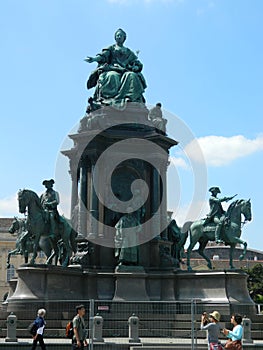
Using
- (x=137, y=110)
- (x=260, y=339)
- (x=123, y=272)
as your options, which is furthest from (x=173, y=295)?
(x=137, y=110)

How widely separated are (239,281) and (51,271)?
307 inches

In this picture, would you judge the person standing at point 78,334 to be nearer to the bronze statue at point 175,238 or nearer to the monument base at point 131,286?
the monument base at point 131,286

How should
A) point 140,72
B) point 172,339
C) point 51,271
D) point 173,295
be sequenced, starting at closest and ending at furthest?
point 172,339 < point 51,271 < point 173,295 < point 140,72

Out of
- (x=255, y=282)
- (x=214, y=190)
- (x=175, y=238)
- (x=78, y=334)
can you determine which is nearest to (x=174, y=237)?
(x=175, y=238)

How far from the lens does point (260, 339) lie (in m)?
25.1

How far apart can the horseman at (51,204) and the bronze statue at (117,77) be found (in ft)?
16.9

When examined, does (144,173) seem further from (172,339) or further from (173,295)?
(172,339)

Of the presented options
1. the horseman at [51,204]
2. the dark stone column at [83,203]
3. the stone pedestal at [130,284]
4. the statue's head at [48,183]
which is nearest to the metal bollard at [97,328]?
the stone pedestal at [130,284]

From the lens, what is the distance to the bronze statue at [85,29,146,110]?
33.2 m

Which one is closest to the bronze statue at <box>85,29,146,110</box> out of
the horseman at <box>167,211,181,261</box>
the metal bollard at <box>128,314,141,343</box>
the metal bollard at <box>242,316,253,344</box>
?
the horseman at <box>167,211,181,261</box>

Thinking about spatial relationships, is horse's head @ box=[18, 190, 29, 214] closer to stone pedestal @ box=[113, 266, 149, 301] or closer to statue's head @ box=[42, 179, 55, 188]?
statue's head @ box=[42, 179, 55, 188]

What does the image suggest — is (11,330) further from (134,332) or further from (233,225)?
(233,225)

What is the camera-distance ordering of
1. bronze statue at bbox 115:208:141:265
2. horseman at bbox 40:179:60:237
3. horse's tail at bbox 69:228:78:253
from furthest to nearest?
horse's tail at bbox 69:228:78:253, bronze statue at bbox 115:208:141:265, horseman at bbox 40:179:60:237

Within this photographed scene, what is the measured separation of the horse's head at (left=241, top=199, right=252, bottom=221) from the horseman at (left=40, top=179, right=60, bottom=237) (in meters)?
8.07
